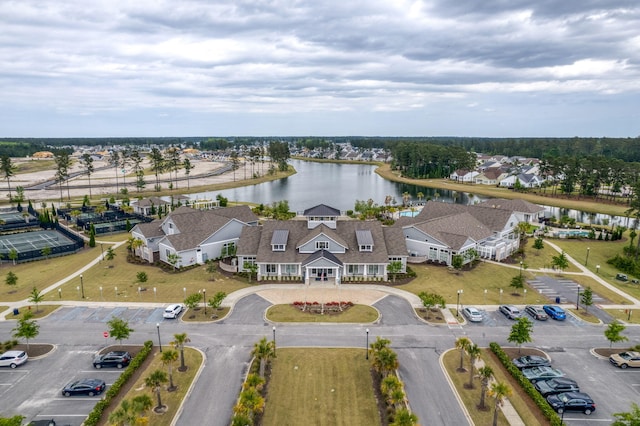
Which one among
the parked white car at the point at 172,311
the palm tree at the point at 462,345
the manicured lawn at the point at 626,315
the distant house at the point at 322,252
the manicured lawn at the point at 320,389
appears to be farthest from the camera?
the distant house at the point at 322,252

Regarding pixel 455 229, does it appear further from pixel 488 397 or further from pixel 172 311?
pixel 172 311

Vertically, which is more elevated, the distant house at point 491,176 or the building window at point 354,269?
the distant house at point 491,176

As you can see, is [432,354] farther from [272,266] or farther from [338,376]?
[272,266]

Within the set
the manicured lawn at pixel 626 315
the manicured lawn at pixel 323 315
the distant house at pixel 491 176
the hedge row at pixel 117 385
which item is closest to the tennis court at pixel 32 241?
the hedge row at pixel 117 385

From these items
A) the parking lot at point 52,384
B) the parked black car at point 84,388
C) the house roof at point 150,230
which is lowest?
the parking lot at point 52,384

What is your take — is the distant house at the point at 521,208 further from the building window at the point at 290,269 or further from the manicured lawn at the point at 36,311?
the manicured lawn at the point at 36,311

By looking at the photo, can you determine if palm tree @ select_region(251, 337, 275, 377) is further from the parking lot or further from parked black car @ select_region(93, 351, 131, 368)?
the parking lot

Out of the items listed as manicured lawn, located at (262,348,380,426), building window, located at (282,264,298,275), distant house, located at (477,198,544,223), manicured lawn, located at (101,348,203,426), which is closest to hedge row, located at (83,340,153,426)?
manicured lawn, located at (101,348,203,426)
